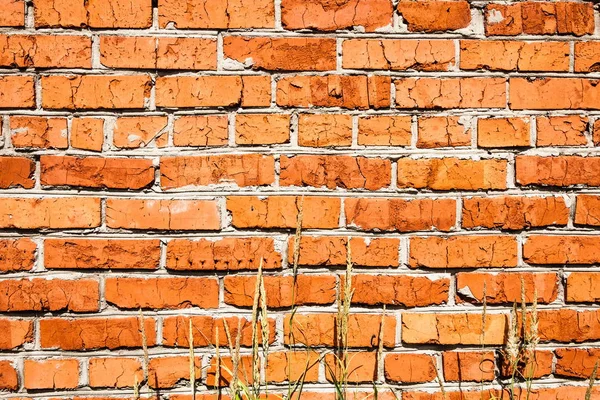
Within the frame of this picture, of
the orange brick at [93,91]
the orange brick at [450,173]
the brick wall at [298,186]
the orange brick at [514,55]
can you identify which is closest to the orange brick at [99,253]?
the brick wall at [298,186]

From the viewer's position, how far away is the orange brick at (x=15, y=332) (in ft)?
4.72

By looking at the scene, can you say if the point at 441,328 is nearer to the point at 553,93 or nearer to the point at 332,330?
the point at 332,330

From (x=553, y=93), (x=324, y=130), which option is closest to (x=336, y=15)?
(x=324, y=130)

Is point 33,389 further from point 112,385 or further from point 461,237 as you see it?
point 461,237

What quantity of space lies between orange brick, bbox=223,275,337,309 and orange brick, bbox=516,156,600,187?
0.62 m

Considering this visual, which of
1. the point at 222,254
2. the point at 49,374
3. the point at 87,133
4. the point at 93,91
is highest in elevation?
the point at 93,91

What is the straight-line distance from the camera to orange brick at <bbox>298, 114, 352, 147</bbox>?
1.47m

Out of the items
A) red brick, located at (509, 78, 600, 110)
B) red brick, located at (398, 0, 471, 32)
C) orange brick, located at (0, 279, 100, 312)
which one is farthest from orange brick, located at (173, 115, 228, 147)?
red brick, located at (509, 78, 600, 110)

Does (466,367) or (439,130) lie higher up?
(439,130)

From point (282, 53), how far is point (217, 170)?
0.37 meters

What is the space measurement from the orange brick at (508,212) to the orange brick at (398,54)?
40cm

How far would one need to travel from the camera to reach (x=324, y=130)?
1.47 metres

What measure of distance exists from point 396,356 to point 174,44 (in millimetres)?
1071

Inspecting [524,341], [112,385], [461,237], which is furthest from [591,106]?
[112,385]
